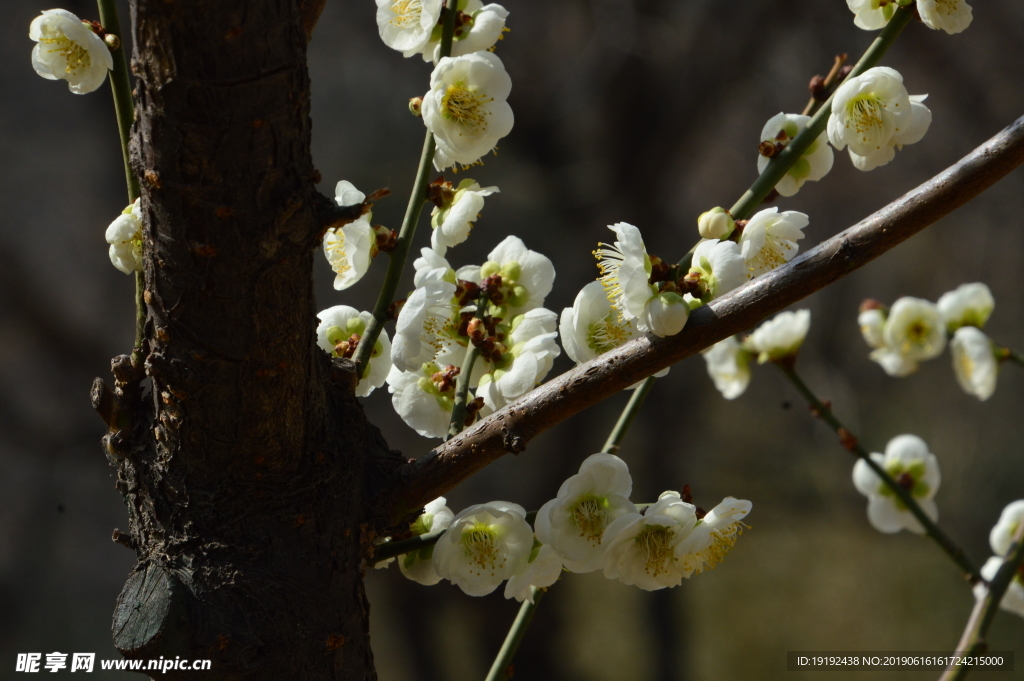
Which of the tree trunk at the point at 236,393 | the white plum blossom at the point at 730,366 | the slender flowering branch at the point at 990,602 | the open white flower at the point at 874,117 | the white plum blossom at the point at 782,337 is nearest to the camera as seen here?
the tree trunk at the point at 236,393

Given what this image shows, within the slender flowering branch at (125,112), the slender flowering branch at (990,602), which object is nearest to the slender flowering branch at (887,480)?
the slender flowering branch at (990,602)

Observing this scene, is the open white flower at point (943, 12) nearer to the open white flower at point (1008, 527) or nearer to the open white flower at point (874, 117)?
the open white flower at point (874, 117)

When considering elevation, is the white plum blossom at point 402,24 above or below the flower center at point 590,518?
above

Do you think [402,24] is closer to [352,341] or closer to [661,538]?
[352,341]

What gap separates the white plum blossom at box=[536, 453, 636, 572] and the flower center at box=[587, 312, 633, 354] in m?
0.07

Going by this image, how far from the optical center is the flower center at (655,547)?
44 cm

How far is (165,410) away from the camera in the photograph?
421 millimetres


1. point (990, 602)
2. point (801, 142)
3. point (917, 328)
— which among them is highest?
point (917, 328)

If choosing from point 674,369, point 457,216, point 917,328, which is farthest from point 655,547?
point 674,369

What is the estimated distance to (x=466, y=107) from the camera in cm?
47

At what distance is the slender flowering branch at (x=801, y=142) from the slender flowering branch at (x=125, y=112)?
35 cm

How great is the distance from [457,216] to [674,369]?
1834mm

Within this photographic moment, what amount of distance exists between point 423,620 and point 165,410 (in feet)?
5.89

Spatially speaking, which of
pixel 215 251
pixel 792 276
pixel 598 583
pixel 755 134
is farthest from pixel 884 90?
pixel 598 583
